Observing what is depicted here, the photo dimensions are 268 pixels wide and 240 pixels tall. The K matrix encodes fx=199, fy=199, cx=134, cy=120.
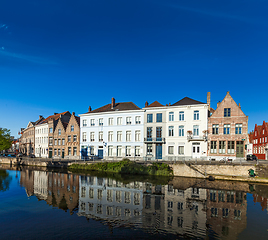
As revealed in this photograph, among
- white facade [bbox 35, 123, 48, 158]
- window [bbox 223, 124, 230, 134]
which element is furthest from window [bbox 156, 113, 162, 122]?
white facade [bbox 35, 123, 48, 158]

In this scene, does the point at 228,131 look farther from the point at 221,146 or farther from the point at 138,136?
the point at 138,136

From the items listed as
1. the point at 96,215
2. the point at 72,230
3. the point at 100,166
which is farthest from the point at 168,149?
the point at 72,230

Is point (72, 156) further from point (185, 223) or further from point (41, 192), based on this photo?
point (185, 223)

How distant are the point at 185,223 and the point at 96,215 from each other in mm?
5525

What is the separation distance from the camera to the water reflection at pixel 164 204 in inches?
439

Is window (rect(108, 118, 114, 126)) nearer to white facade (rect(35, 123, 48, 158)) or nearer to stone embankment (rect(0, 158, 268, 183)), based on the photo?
stone embankment (rect(0, 158, 268, 183))

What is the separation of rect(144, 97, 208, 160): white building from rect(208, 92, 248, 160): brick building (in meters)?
1.29

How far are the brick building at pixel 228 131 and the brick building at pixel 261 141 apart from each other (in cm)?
1271

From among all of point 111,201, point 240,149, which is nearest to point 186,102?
point 240,149

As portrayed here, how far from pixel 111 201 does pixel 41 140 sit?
149 feet

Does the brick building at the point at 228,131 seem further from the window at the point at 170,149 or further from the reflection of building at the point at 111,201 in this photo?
the reflection of building at the point at 111,201

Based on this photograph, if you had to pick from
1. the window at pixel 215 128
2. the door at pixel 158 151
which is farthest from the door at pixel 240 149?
the door at pixel 158 151

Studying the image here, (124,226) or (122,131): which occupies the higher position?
(122,131)

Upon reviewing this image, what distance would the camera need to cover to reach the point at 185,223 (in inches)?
456
